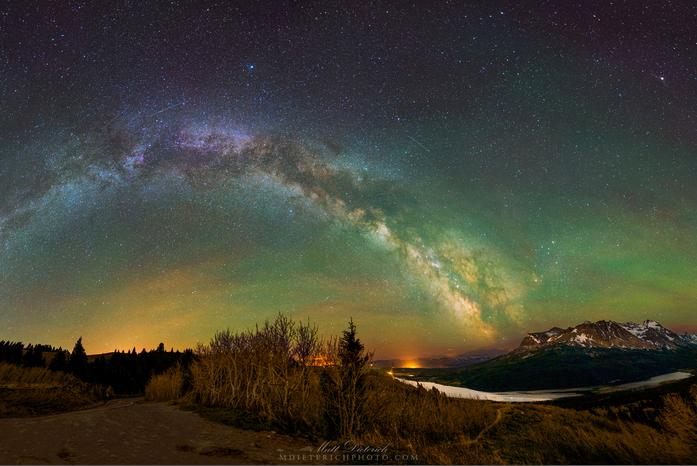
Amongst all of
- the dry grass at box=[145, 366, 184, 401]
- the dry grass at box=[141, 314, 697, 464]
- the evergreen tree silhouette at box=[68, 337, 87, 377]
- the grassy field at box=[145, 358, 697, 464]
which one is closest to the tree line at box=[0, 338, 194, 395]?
the evergreen tree silhouette at box=[68, 337, 87, 377]

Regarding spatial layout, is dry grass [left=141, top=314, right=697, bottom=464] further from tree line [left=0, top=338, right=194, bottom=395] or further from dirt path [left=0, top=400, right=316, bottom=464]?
tree line [left=0, top=338, right=194, bottom=395]

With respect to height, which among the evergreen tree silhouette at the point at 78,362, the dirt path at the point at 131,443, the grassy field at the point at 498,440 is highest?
the evergreen tree silhouette at the point at 78,362

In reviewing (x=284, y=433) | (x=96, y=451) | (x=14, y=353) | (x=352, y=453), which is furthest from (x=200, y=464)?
(x=14, y=353)

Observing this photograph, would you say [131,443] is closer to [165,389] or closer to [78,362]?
[165,389]

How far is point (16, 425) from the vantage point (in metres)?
17.9

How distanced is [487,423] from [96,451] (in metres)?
38.4

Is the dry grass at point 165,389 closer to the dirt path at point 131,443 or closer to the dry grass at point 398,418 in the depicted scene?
the dry grass at point 398,418

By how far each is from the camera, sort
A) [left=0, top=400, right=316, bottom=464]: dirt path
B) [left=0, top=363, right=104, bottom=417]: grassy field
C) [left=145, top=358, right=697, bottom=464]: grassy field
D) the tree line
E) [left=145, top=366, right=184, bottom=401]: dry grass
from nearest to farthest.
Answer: [left=0, top=400, right=316, bottom=464]: dirt path → [left=145, top=358, right=697, bottom=464]: grassy field → [left=0, top=363, right=104, bottom=417]: grassy field → [left=145, top=366, right=184, bottom=401]: dry grass → the tree line

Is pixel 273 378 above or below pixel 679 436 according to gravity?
above

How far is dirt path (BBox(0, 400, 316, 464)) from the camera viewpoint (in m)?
13.6

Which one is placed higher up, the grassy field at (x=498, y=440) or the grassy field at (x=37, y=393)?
the grassy field at (x=37, y=393)

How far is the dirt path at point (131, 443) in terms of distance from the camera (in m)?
13.6

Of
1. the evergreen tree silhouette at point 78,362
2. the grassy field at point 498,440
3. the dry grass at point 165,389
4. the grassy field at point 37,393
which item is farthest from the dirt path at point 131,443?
the evergreen tree silhouette at point 78,362

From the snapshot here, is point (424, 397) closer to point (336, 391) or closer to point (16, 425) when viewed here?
point (336, 391)
